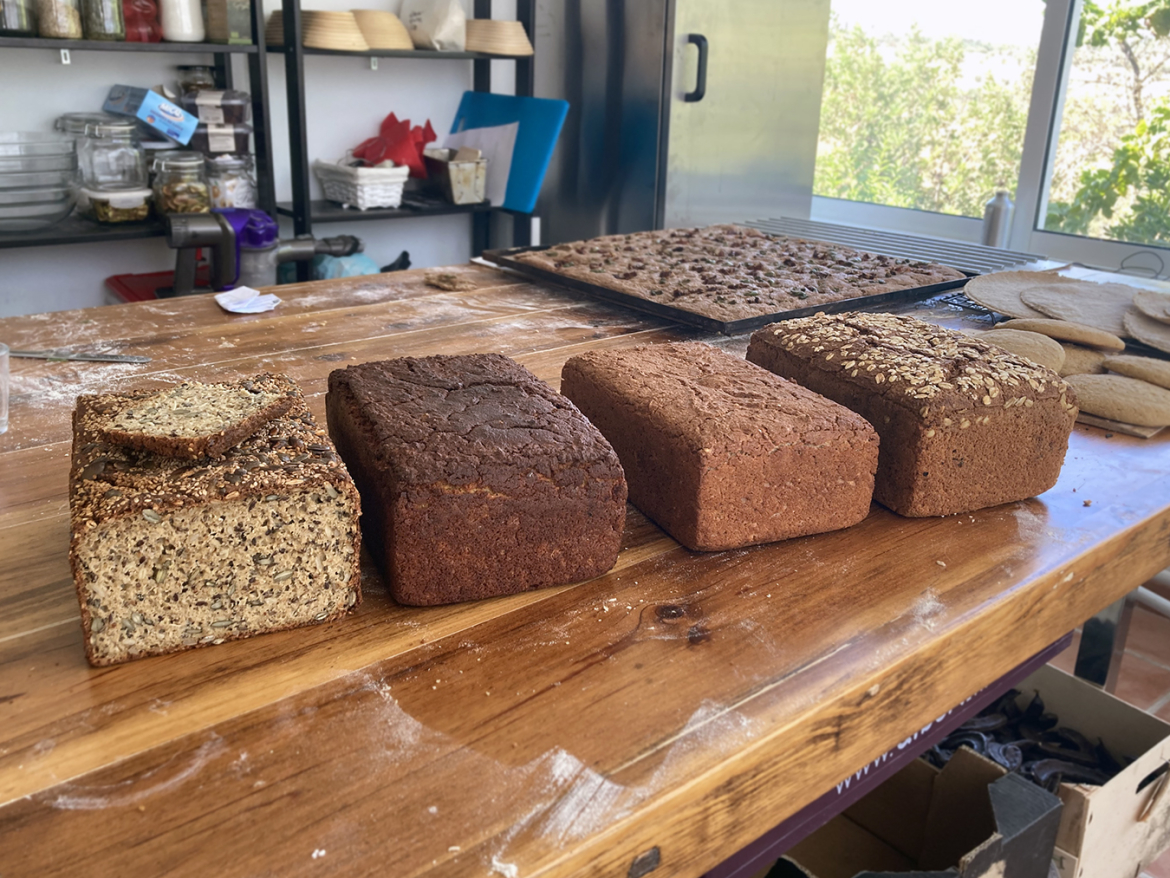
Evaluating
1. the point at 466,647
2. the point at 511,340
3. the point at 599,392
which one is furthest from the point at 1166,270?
the point at 466,647

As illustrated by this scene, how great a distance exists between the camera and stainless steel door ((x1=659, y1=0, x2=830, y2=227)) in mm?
3416

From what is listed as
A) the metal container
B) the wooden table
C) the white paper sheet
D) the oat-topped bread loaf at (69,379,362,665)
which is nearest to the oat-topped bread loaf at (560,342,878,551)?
the wooden table

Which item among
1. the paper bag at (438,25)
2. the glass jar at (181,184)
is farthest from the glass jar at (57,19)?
the paper bag at (438,25)

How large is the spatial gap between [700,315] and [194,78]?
7.66 feet

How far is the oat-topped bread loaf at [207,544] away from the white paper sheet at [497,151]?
298 cm

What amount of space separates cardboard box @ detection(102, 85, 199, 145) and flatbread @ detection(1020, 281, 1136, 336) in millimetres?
2506

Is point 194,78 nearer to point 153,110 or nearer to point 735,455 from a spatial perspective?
point 153,110

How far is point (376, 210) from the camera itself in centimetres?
338

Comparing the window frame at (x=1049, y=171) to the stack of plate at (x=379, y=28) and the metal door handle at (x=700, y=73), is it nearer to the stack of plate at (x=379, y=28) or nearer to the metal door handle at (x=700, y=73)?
the metal door handle at (x=700, y=73)

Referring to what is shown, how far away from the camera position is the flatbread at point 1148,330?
4.63 feet

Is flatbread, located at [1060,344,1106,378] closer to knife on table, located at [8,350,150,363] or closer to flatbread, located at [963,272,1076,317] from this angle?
flatbread, located at [963,272,1076,317]

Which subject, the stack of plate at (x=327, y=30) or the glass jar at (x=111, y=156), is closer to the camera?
the glass jar at (x=111, y=156)

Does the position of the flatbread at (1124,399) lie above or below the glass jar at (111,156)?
below

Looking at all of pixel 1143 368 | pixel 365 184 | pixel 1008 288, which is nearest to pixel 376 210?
pixel 365 184
